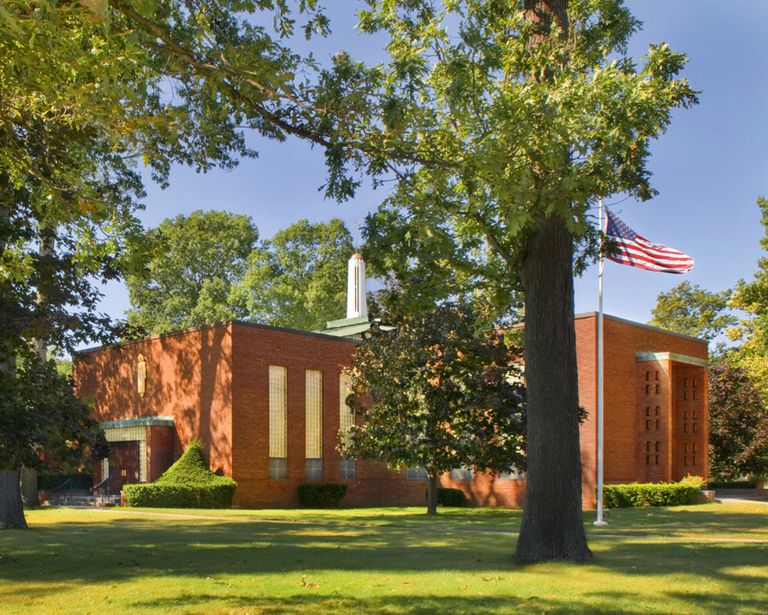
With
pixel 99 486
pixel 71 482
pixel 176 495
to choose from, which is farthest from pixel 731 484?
pixel 71 482

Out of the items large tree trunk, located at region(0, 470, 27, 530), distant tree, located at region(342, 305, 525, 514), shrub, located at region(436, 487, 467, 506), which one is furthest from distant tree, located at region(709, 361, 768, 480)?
large tree trunk, located at region(0, 470, 27, 530)

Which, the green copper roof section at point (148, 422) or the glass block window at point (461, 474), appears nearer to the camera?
the green copper roof section at point (148, 422)

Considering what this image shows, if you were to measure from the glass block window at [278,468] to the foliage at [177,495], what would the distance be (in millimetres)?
2804

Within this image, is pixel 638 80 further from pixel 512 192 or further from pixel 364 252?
pixel 364 252

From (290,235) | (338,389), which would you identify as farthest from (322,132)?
(290,235)

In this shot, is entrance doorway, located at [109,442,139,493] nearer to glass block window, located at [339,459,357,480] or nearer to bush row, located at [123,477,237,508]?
bush row, located at [123,477,237,508]

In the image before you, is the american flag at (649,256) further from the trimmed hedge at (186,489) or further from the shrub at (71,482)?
the shrub at (71,482)

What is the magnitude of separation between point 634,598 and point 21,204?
1141cm

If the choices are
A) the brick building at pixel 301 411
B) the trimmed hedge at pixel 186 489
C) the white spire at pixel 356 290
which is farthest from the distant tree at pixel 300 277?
the trimmed hedge at pixel 186 489

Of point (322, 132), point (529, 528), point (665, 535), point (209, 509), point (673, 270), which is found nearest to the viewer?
point (322, 132)

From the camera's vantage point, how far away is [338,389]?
3725cm

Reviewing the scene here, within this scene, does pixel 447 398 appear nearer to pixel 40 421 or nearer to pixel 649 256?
pixel 649 256

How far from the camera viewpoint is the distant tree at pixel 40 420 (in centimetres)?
1328

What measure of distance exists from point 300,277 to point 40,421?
4444cm
